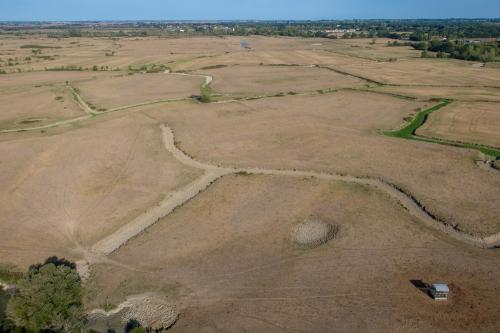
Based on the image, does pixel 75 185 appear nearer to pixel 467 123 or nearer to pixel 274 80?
pixel 467 123

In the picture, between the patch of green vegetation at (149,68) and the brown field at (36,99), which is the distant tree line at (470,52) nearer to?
the patch of green vegetation at (149,68)

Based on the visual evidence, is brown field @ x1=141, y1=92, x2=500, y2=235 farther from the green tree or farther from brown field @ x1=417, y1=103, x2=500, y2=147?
the green tree

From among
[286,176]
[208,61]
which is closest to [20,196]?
[286,176]

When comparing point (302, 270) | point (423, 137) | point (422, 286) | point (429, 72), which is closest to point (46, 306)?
point (302, 270)

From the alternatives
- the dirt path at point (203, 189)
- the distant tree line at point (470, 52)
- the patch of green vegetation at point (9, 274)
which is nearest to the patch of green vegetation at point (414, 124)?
the dirt path at point (203, 189)

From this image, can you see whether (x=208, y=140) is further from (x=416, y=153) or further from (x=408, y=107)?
(x=408, y=107)

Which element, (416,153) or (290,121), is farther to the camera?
(290,121)

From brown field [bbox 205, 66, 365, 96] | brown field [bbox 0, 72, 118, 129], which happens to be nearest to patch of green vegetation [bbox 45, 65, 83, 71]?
brown field [bbox 0, 72, 118, 129]
